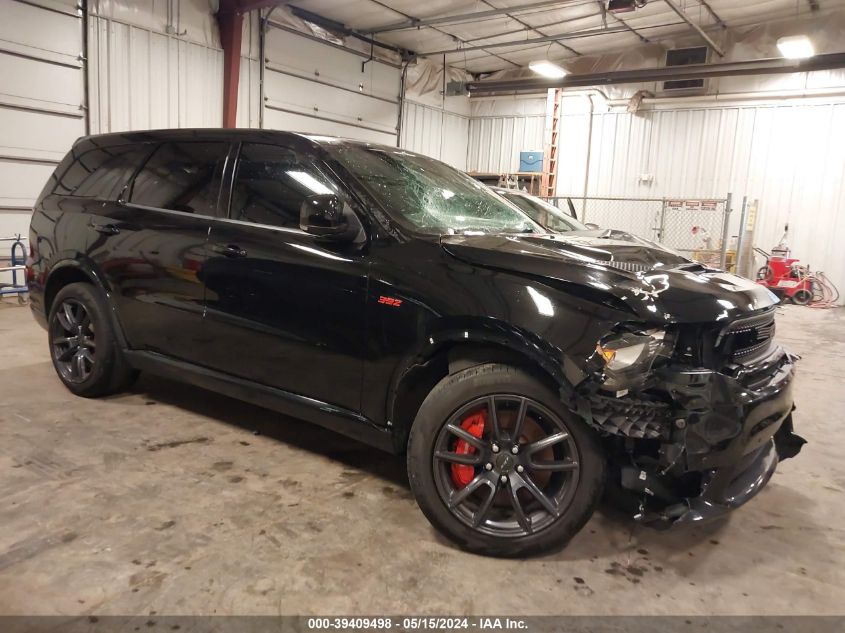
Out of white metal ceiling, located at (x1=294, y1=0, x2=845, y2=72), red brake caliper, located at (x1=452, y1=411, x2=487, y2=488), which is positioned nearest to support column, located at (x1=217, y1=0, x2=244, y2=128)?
white metal ceiling, located at (x1=294, y1=0, x2=845, y2=72)

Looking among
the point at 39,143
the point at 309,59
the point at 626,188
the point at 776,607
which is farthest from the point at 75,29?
the point at 626,188

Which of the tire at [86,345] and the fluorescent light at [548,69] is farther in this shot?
the fluorescent light at [548,69]

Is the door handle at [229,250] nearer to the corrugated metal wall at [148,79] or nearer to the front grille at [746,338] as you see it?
the front grille at [746,338]

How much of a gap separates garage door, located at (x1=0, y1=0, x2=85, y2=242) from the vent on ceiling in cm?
1022

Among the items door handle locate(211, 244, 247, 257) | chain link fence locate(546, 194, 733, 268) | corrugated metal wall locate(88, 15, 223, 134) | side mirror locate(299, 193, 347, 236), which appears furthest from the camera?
chain link fence locate(546, 194, 733, 268)

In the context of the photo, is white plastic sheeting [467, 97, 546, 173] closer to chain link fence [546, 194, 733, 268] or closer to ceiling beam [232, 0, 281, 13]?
chain link fence [546, 194, 733, 268]

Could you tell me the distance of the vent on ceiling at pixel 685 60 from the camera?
12.0 metres

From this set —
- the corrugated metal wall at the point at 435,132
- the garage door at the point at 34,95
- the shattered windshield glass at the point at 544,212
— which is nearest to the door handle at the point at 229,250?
the shattered windshield glass at the point at 544,212

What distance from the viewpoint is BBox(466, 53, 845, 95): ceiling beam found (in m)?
10.3

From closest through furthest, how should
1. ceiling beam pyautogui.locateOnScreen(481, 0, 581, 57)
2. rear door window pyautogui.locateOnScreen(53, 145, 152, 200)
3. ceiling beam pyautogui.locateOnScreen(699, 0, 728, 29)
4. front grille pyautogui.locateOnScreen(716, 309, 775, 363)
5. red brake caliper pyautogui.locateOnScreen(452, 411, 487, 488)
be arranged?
front grille pyautogui.locateOnScreen(716, 309, 775, 363) < red brake caliper pyautogui.locateOnScreen(452, 411, 487, 488) < rear door window pyautogui.locateOnScreen(53, 145, 152, 200) < ceiling beam pyautogui.locateOnScreen(699, 0, 728, 29) < ceiling beam pyautogui.locateOnScreen(481, 0, 581, 57)

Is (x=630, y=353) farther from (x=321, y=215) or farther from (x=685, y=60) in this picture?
(x=685, y=60)

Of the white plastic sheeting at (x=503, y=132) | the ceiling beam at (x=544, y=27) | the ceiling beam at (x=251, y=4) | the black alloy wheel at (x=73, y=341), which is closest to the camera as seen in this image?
the black alloy wheel at (x=73, y=341)

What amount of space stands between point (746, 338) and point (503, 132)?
13.8 metres

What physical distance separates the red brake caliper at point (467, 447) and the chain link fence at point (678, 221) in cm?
972
